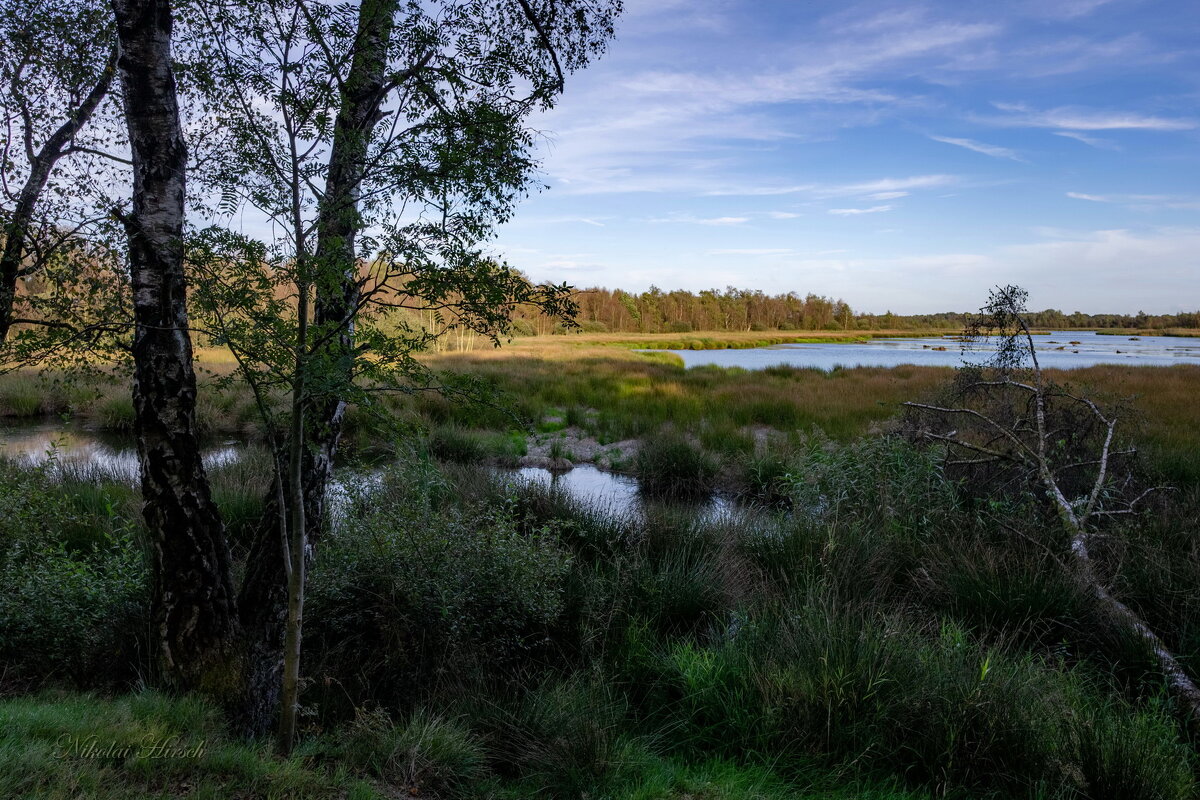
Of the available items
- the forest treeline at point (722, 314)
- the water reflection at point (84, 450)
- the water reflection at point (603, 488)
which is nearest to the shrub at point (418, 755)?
the water reflection at point (603, 488)

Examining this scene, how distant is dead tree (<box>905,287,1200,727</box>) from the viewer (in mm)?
5938

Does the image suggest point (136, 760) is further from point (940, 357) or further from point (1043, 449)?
point (940, 357)

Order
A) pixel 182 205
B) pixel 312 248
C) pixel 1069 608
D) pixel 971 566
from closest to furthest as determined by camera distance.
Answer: pixel 312 248 → pixel 182 205 → pixel 1069 608 → pixel 971 566

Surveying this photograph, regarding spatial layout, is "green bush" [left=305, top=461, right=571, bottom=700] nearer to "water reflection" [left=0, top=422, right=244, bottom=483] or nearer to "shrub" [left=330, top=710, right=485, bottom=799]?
"shrub" [left=330, top=710, right=485, bottom=799]

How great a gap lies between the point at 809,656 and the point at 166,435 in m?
3.78

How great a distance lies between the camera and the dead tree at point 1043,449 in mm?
5938

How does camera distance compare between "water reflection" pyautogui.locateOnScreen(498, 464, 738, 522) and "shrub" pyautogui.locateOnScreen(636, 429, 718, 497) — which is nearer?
"water reflection" pyautogui.locateOnScreen(498, 464, 738, 522)

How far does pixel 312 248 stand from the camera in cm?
351

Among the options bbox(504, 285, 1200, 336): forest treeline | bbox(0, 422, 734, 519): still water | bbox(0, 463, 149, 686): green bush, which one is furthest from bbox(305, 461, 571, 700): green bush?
bbox(504, 285, 1200, 336): forest treeline

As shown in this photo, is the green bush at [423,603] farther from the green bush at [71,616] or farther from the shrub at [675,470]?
the shrub at [675,470]

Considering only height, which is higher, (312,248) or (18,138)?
(18,138)

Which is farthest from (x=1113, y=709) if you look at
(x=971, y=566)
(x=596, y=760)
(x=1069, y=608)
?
(x=596, y=760)

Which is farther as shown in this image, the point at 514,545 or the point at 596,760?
the point at 514,545

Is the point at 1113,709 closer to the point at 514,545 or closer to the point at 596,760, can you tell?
the point at 596,760
